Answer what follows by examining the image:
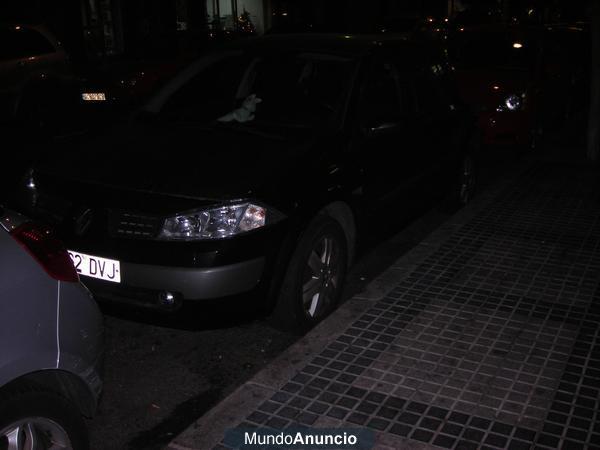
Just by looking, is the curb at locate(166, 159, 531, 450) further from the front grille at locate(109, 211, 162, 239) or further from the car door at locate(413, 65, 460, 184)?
the front grille at locate(109, 211, 162, 239)

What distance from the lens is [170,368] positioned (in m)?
4.27

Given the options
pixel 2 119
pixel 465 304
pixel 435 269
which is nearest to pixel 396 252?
pixel 435 269

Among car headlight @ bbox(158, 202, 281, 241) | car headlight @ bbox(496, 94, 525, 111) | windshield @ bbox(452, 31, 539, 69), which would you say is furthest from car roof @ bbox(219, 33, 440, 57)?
windshield @ bbox(452, 31, 539, 69)

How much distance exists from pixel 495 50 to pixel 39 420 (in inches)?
367

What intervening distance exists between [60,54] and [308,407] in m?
10.4

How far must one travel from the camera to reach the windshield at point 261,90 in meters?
5.00

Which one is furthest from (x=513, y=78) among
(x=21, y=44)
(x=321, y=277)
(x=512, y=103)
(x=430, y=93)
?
(x=21, y=44)

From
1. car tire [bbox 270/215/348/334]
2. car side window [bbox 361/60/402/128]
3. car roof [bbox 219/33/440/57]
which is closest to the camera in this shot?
car tire [bbox 270/215/348/334]

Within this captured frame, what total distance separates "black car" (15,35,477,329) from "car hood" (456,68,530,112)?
3.36m

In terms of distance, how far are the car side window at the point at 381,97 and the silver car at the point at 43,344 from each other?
2609 mm

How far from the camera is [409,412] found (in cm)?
353

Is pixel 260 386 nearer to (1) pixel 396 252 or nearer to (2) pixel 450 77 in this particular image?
(1) pixel 396 252

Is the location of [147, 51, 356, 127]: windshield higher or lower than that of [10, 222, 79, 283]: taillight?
higher

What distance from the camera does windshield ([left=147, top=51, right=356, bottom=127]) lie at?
500 cm
